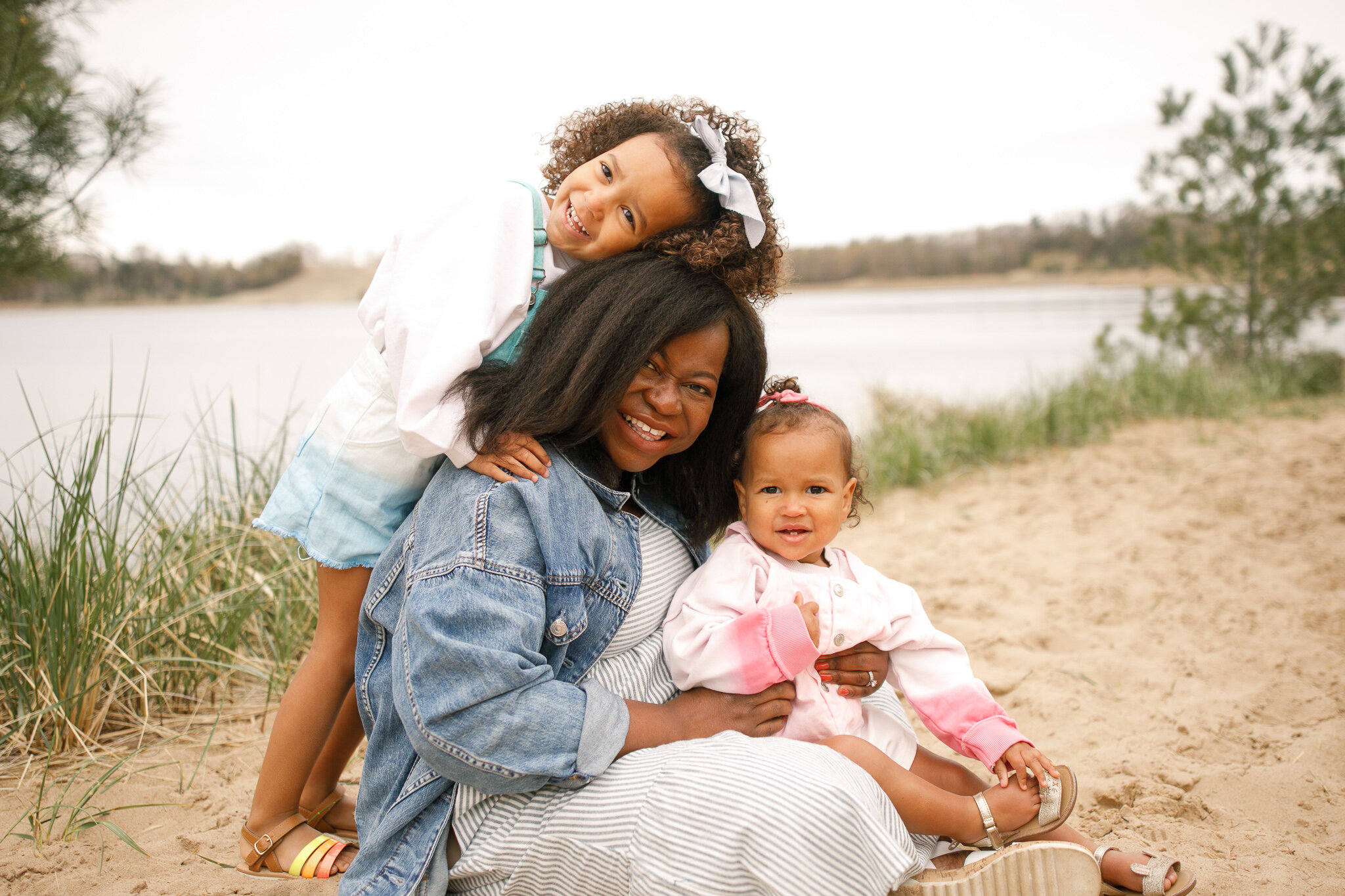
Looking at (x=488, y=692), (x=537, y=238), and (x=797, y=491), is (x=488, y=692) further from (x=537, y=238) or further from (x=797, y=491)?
(x=537, y=238)

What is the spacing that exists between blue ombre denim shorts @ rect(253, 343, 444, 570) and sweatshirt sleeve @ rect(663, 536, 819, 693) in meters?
0.69

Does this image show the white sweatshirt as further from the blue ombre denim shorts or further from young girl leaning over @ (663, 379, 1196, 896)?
young girl leaning over @ (663, 379, 1196, 896)

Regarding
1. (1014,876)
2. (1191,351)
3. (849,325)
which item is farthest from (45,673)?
(849,325)

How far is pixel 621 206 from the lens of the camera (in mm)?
2262

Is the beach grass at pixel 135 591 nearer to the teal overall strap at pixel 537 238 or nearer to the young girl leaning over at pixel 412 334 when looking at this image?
the young girl leaning over at pixel 412 334

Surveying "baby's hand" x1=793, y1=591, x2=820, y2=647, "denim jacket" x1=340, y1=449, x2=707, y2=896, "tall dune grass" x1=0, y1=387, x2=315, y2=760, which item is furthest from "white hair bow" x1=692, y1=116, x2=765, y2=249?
"tall dune grass" x1=0, y1=387, x2=315, y2=760

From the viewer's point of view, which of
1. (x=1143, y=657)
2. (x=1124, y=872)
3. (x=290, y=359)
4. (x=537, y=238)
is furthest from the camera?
(x=290, y=359)

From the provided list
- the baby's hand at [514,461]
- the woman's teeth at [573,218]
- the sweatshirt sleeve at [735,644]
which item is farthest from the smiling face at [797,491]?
the woman's teeth at [573,218]

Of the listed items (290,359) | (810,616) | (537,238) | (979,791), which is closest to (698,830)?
(810,616)

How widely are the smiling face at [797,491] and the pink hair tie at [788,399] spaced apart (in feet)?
0.34

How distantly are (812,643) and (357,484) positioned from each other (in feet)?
3.65

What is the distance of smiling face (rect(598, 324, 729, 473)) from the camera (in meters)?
1.99

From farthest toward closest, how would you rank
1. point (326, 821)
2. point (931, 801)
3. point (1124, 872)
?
point (326, 821) → point (1124, 872) → point (931, 801)

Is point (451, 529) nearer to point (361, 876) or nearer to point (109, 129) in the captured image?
point (361, 876)
